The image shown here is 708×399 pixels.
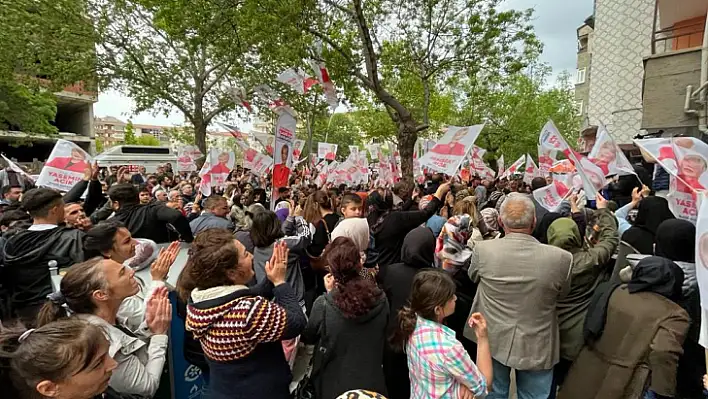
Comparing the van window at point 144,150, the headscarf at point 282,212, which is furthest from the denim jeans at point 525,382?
the van window at point 144,150

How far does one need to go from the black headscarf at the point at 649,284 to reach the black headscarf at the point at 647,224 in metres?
1.54

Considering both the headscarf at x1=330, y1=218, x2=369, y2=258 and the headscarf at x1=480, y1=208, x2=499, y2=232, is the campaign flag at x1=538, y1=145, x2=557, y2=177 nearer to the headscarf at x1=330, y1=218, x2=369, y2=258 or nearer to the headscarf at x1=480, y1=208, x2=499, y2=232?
the headscarf at x1=480, y1=208, x2=499, y2=232

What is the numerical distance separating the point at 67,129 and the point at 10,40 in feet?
106

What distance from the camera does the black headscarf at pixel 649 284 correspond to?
2.59m

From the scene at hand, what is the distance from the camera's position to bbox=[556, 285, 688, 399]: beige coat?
8.02 feet

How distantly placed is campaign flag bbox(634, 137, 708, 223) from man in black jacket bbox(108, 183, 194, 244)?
13.8 feet

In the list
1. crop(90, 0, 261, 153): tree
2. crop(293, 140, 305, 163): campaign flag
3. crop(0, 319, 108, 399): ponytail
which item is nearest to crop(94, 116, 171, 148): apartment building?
crop(90, 0, 261, 153): tree

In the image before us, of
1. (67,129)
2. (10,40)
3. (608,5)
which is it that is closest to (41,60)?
(10,40)

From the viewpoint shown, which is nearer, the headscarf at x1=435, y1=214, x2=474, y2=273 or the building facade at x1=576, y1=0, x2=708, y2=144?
the headscarf at x1=435, y1=214, x2=474, y2=273

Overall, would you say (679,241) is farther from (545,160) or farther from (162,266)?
(545,160)

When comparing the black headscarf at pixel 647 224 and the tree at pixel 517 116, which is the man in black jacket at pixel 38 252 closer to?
the black headscarf at pixel 647 224

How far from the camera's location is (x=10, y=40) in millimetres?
15289

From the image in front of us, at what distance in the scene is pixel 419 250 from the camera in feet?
11.0

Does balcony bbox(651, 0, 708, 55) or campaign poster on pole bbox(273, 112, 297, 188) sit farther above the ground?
balcony bbox(651, 0, 708, 55)
